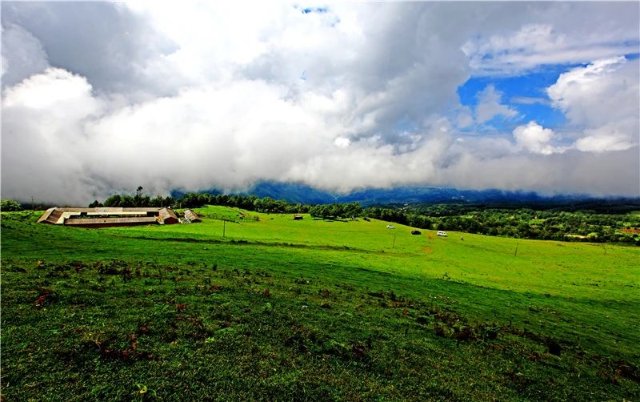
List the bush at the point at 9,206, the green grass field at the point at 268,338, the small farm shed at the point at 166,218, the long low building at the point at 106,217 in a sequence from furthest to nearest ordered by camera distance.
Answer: the bush at the point at 9,206 < the small farm shed at the point at 166,218 < the long low building at the point at 106,217 < the green grass field at the point at 268,338

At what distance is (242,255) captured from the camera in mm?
51344

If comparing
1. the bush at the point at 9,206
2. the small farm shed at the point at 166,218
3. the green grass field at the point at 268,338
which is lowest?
the green grass field at the point at 268,338

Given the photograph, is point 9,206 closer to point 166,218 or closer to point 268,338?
point 166,218

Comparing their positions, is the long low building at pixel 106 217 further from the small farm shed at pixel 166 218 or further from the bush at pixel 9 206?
the bush at pixel 9 206

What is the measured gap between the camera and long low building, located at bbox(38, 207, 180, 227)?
398ft

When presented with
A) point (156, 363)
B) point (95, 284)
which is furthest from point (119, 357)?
point (95, 284)

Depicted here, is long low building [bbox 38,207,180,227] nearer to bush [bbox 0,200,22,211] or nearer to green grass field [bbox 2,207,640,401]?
bush [bbox 0,200,22,211]

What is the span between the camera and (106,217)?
5389 inches

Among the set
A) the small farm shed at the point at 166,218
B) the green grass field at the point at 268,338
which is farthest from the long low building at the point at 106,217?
the green grass field at the point at 268,338

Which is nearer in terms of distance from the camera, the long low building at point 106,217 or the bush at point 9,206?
the long low building at point 106,217

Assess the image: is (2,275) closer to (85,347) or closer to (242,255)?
(85,347)

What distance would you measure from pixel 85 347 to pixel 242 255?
120 ft

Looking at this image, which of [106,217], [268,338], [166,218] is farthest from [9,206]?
[268,338]

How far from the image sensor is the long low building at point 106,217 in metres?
121
